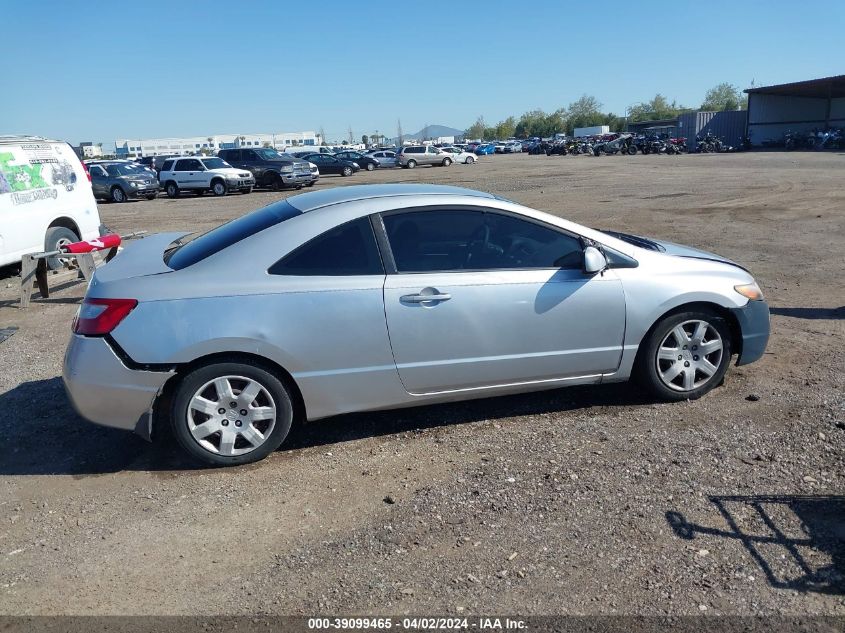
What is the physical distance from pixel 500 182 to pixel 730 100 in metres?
137

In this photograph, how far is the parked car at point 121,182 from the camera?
91.2 ft

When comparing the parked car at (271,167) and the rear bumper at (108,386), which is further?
the parked car at (271,167)

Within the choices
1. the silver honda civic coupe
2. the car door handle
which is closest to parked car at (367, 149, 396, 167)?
the silver honda civic coupe

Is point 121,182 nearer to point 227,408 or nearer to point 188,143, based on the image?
point 227,408

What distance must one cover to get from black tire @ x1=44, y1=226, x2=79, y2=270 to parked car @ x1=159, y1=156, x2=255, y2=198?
60.6ft

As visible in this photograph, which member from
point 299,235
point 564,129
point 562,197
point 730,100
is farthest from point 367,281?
point 730,100

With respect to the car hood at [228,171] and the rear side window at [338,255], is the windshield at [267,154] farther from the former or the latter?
the rear side window at [338,255]

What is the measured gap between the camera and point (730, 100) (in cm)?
14625

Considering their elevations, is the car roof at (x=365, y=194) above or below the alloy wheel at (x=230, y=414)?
above

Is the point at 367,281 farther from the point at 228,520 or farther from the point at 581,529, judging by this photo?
the point at 581,529

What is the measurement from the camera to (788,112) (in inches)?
2451

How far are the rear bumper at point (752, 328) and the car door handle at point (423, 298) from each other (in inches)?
84.2

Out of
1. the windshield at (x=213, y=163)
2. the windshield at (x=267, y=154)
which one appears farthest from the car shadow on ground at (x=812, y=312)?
the windshield at (x=267, y=154)

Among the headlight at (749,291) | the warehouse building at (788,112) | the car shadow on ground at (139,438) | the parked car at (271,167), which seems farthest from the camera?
the warehouse building at (788,112)
